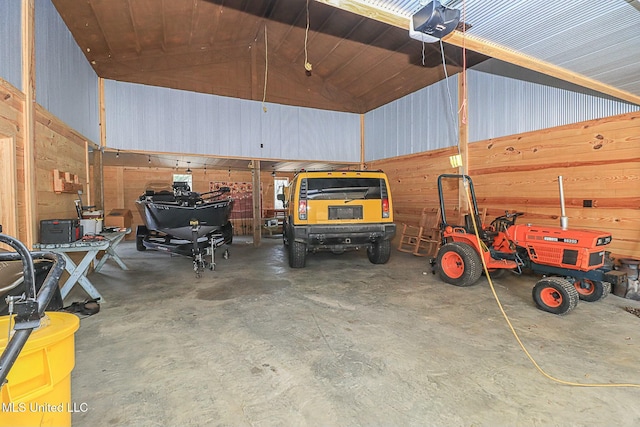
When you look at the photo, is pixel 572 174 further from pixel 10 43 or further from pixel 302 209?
pixel 10 43

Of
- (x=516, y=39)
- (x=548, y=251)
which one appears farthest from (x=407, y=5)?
(x=548, y=251)

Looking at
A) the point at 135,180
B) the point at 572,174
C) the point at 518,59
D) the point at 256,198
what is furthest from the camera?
the point at 135,180

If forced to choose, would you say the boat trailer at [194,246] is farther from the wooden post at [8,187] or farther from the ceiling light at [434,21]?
the ceiling light at [434,21]

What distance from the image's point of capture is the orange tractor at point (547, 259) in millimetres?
3402

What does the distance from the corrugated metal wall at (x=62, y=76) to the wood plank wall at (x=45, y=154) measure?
247mm

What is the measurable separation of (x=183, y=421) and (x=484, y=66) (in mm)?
7004

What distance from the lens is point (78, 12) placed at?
5.02 meters

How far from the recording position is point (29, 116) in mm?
3482

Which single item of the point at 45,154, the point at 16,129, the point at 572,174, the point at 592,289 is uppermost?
the point at 16,129

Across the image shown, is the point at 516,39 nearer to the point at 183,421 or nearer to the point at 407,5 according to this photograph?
the point at 407,5

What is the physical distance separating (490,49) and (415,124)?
4587 millimetres

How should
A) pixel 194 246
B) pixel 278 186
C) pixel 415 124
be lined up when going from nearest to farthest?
pixel 194 246 < pixel 415 124 < pixel 278 186

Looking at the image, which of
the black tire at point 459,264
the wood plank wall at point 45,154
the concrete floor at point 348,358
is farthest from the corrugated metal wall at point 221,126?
the black tire at point 459,264

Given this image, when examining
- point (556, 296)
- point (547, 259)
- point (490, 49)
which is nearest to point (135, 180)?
point (490, 49)
